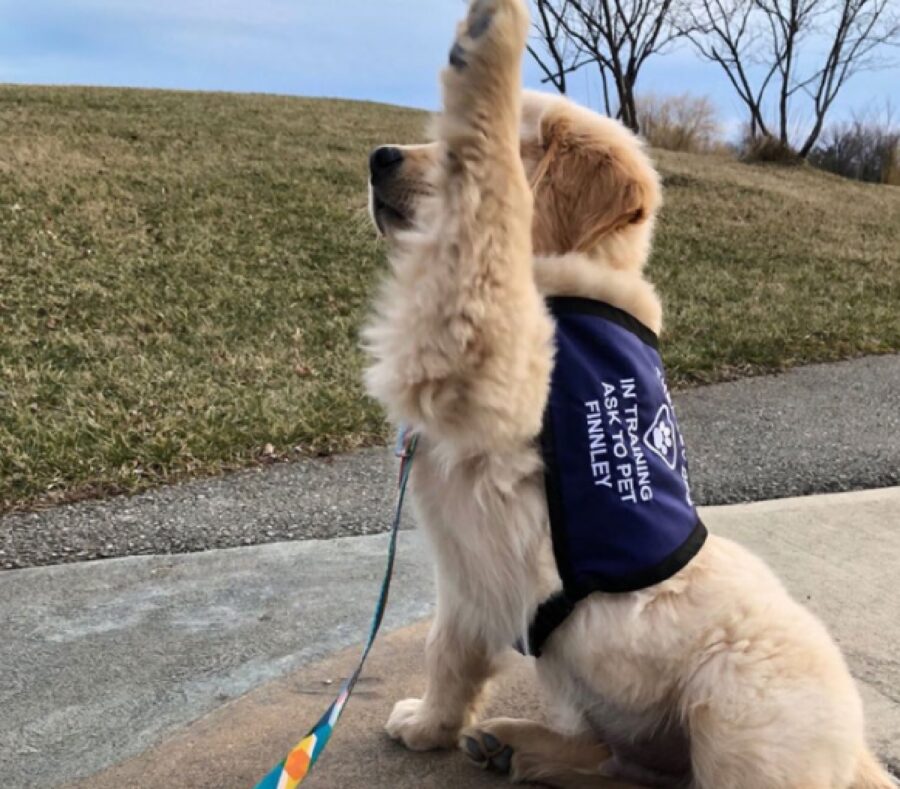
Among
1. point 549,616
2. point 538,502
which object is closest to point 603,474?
point 538,502

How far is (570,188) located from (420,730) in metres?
1.47

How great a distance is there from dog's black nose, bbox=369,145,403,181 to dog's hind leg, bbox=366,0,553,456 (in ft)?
1.54

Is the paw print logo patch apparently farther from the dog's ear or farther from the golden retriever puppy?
the dog's ear

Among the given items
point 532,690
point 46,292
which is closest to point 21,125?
point 46,292

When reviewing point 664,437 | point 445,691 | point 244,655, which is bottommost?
point 244,655

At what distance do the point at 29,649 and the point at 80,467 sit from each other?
1.71m

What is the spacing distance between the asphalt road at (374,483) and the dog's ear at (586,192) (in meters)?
2.15

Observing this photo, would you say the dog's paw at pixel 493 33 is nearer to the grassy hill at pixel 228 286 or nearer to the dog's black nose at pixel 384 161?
the dog's black nose at pixel 384 161

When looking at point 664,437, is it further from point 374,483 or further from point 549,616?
point 374,483

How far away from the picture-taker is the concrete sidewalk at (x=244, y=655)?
242 cm

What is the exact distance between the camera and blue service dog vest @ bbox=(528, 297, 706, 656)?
1.99 meters

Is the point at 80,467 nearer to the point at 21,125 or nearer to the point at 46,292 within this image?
the point at 46,292

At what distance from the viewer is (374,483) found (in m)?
4.58

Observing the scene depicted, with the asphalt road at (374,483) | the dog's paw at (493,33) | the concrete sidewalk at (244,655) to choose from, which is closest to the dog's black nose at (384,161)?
the dog's paw at (493,33)
